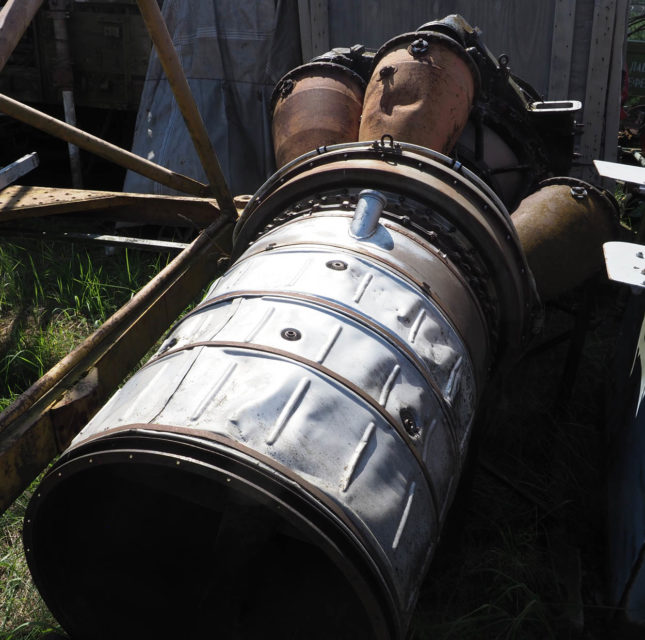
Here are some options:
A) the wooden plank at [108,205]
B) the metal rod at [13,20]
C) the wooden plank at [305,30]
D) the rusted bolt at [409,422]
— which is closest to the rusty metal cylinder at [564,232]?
the rusted bolt at [409,422]

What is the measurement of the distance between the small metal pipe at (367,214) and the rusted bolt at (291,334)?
1.54 feet

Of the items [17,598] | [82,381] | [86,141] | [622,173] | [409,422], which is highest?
[86,141]

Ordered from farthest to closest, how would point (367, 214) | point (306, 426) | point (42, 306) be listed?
point (42, 306) < point (367, 214) < point (306, 426)

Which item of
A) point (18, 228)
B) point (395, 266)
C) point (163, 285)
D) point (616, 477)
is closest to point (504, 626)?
point (616, 477)


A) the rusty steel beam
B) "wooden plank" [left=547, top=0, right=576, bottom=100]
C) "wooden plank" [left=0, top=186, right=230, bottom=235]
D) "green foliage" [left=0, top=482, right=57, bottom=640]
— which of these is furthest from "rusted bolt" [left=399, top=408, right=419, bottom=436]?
"wooden plank" [left=547, top=0, right=576, bottom=100]

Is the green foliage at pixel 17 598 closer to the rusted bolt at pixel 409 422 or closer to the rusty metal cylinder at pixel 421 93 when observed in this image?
the rusted bolt at pixel 409 422

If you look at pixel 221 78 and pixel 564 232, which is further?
pixel 221 78

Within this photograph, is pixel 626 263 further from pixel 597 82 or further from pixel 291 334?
pixel 597 82

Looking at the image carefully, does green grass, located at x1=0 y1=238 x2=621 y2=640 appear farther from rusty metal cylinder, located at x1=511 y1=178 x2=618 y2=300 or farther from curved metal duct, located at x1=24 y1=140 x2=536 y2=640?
rusty metal cylinder, located at x1=511 y1=178 x2=618 y2=300

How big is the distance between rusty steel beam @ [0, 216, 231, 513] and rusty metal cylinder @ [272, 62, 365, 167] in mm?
659

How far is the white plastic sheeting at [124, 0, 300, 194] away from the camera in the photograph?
4973 mm

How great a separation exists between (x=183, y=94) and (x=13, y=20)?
75 centimetres

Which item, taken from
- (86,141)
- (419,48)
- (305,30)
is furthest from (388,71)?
(305,30)

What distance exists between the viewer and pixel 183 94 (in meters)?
3.07
